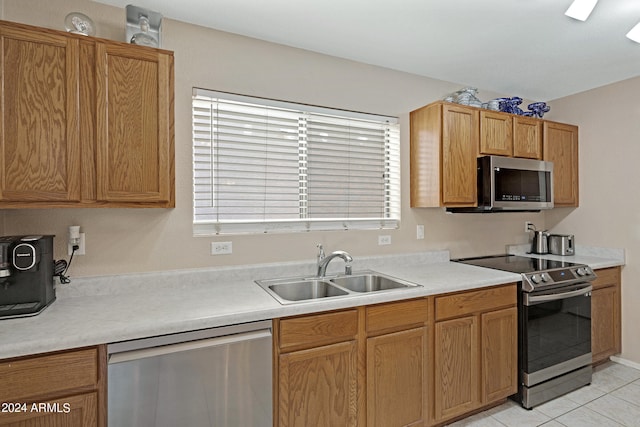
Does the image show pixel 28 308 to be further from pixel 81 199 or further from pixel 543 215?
pixel 543 215

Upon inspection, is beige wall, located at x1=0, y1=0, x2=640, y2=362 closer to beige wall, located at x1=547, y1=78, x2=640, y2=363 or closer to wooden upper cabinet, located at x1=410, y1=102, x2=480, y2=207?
beige wall, located at x1=547, y1=78, x2=640, y2=363

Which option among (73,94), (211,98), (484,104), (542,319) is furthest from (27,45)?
(542,319)

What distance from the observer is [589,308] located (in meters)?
2.66

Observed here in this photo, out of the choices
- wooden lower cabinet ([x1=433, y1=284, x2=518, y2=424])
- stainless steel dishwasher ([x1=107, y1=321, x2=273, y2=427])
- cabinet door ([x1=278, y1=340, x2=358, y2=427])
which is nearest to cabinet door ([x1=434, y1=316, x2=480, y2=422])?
wooden lower cabinet ([x1=433, y1=284, x2=518, y2=424])

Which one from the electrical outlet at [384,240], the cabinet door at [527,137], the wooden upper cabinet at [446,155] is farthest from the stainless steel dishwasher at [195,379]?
the cabinet door at [527,137]

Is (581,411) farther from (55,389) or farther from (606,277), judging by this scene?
(55,389)

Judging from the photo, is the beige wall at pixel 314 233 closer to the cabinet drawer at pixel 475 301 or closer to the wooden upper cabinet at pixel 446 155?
the wooden upper cabinet at pixel 446 155

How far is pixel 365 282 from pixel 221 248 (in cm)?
100

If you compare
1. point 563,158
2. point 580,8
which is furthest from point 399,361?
point 563,158

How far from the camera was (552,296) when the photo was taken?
94.3 inches

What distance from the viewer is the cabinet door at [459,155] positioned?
2.54 meters

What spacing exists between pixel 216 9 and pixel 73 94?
902mm

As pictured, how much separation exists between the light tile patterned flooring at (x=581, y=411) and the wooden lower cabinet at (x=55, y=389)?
2.03 meters

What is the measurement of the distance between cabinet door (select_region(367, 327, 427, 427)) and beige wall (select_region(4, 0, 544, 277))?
81 cm
